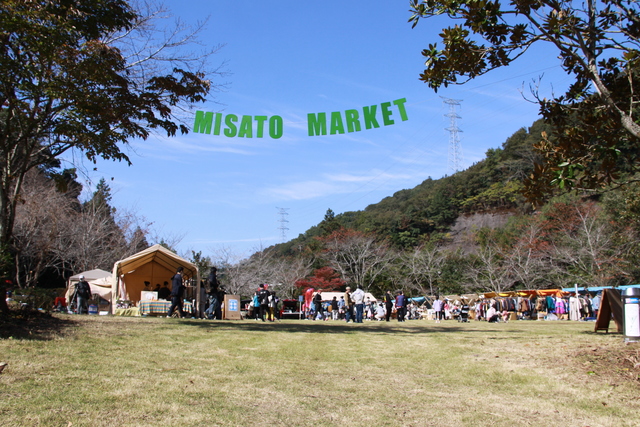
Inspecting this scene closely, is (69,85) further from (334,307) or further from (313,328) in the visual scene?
(334,307)

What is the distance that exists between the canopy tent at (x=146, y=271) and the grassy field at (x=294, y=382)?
886cm

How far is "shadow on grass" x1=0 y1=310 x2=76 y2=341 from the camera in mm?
7059

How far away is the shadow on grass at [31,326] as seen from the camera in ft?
23.2

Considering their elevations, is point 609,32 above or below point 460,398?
above

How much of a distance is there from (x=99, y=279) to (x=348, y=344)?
52.3 ft

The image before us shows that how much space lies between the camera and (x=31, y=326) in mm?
8156

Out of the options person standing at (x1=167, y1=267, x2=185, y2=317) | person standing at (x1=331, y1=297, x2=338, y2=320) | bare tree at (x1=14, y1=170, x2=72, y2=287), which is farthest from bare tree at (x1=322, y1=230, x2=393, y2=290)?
person standing at (x1=167, y1=267, x2=185, y2=317)

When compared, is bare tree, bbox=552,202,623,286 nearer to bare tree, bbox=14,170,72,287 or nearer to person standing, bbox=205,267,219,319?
person standing, bbox=205,267,219,319

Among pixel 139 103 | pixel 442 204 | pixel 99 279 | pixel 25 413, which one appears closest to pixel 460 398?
pixel 25 413

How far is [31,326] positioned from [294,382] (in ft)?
17.1

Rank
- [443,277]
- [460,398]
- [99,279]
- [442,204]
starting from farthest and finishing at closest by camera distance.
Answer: [442,204] → [443,277] → [99,279] → [460,398]

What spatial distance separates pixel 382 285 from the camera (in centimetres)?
4728

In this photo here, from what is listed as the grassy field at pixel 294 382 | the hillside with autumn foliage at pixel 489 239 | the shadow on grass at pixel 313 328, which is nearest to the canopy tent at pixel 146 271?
the shadow on grass at pixel 313 328

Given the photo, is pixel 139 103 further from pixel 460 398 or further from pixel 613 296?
pixel 613 296
